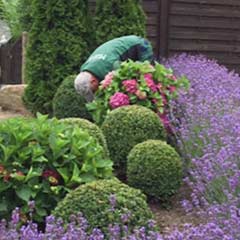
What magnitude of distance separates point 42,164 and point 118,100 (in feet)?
6.06

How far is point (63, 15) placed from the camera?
801 centimetres

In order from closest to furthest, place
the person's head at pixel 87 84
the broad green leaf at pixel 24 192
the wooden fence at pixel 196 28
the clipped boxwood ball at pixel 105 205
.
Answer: the clipped boxwood ball at pixel 105 205, the broad green leaf at pixel 24 192, the person's head at pixel 87 84, the wooden fence at pixel 196 28

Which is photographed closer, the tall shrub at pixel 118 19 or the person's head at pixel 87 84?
the person's head at pixel 87 84

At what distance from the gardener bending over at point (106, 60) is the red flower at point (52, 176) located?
2.33m

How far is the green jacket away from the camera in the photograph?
6.37m

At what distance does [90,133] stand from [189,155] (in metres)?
0.72

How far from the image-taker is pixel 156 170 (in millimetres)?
4500

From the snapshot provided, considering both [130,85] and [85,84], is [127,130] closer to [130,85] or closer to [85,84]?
[130,85]

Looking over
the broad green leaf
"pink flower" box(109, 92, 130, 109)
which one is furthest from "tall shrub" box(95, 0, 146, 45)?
the broad green leaf

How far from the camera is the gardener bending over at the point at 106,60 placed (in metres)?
6.32

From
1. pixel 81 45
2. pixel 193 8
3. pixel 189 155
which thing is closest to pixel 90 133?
pixel 189 155

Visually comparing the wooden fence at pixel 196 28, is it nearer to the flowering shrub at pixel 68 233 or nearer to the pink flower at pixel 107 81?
the pink flower at pixel 107 81

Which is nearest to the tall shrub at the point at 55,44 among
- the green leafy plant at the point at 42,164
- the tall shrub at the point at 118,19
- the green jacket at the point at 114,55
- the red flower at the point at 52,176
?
the tall shrub at the point at 118,19

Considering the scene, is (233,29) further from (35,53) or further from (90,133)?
(90,133)
